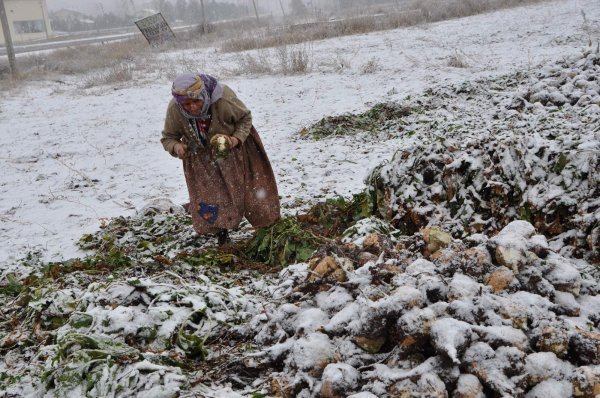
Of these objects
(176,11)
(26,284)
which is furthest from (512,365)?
(176,11)

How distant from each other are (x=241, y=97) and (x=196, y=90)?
7843 mm

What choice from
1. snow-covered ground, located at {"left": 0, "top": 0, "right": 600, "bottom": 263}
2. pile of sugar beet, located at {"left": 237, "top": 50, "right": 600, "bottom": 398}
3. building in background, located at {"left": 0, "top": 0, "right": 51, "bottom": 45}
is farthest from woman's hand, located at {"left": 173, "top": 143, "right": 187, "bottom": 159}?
building in background, located at {"left": 0, "top": 0, "right": 51, "bottom": 45}

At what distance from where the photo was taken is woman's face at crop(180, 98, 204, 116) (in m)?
3.46

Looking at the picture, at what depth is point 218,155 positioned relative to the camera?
142 inches

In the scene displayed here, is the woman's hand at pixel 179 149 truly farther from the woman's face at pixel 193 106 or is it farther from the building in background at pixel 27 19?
the building in background at pixel 27 19

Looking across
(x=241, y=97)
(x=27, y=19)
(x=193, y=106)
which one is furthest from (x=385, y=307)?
(x=27, y=19)

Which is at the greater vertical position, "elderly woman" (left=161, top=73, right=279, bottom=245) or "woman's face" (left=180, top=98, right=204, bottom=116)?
"woman's face" (left=180, top=98, right=204, bottom=116)

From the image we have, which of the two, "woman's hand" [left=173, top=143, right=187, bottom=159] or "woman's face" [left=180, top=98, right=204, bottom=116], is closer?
"woman's face" [left=180, top=98, right=204, bottom=116]

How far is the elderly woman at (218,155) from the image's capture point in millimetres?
3525

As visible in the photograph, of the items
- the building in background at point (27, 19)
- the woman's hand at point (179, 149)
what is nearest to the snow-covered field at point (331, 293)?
the woman's hand at point (179, 149)

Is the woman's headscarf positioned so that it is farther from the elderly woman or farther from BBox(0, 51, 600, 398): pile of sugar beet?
BBox(0, 51, 600, 398): pile of sugar beet

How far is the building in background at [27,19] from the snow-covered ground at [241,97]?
40400 millimetres

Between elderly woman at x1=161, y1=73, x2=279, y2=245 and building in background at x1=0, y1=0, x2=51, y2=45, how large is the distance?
2070 inches

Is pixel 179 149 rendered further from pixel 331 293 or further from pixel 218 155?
pixel 331 293
